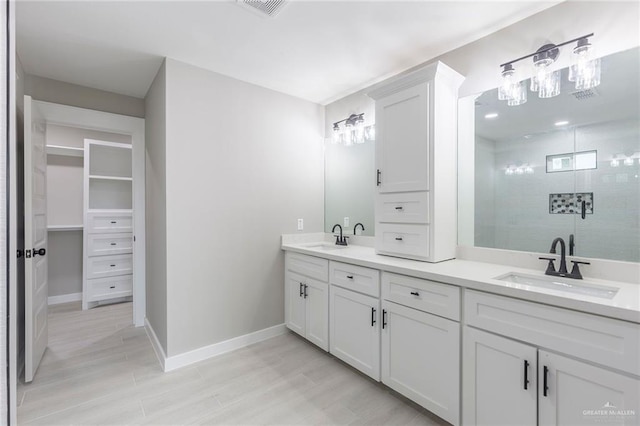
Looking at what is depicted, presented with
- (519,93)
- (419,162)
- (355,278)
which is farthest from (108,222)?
(519,93)

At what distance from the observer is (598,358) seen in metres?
1.20

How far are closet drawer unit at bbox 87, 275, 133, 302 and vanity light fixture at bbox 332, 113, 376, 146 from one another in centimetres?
350

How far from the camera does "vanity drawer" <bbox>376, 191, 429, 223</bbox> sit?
2.12m

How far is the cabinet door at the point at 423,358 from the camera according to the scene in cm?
166

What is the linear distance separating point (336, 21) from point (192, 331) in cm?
263

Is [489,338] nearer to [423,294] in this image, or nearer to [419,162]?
[423,294]

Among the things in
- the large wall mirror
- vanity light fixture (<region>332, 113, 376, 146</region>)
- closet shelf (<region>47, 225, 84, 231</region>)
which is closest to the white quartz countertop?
the large wall mirror

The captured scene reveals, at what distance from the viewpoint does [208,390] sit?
6.99 ft

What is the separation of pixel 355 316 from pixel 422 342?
0.57 m

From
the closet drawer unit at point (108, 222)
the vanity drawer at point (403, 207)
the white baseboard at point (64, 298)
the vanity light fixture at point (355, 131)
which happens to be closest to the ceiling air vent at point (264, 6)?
the vanity light fixture at point (355, 131)

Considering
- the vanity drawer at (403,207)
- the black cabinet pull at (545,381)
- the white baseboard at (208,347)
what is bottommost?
→ the white baseboard at (208,347)

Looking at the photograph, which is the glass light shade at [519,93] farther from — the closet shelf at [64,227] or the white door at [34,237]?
the closet shelf at [64,227]

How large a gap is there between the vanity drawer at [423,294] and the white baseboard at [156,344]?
188 cm

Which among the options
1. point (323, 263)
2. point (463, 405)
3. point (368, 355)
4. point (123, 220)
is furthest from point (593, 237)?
point (123, 220)
